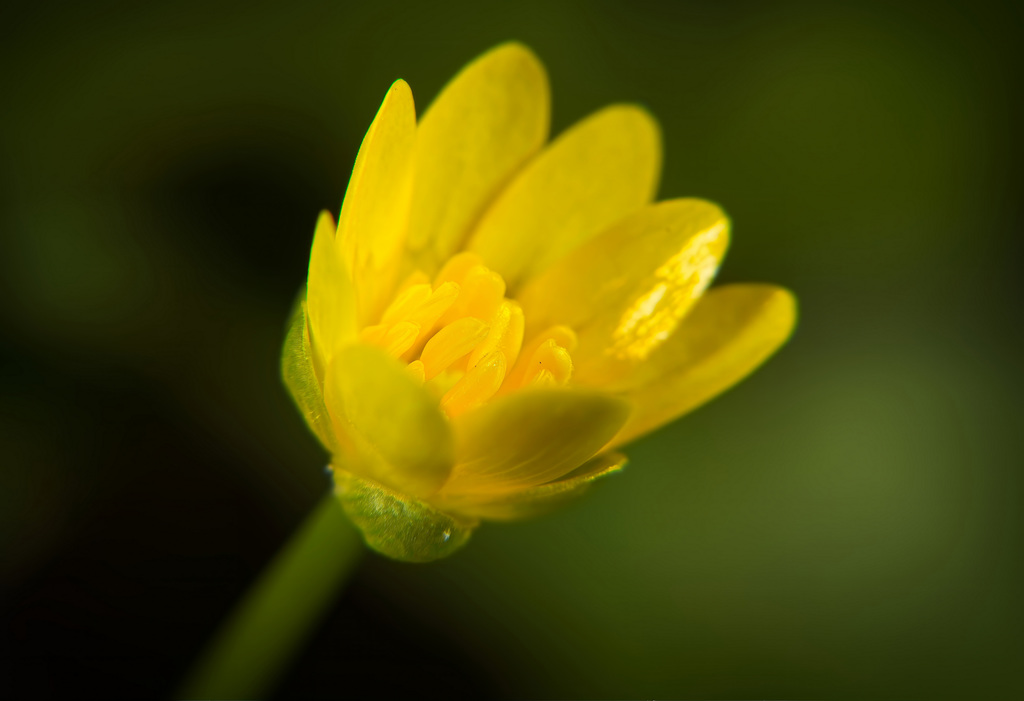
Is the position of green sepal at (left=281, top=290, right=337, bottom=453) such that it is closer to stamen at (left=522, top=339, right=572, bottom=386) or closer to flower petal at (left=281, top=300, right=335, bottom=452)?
flower petal at (left=281, top=300, right=335, bottom=452)

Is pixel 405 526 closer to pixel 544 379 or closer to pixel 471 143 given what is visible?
pixel 544 379

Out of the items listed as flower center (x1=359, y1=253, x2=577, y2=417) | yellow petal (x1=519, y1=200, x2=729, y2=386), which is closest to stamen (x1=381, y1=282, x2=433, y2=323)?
flower center (x1=359, y1=253, x2=577, y2=417)

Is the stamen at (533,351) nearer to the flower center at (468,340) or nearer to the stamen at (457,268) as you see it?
the flower center at (468,340)

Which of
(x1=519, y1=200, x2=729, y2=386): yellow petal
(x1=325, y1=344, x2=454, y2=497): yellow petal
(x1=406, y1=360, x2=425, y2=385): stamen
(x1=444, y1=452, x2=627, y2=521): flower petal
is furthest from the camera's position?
(x1=519, y1=200, x2=729, y2=386): yellow petal

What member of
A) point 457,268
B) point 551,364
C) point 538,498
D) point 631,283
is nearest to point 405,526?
point 538,498

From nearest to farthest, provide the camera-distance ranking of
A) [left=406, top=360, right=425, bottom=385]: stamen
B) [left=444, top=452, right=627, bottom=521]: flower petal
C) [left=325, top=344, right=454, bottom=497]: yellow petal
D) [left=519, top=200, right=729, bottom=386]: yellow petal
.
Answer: [left=325, top=344, right=454, bottom=497]: yellow petal < [left=444, top=452, right=627, bottom=521]: flower petal < [left=406, top=360, right=425, bottom=385]: stamen < [left=519, top=200, right=729, bottom=386]: yellow petal

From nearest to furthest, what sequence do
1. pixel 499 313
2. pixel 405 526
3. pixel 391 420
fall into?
pixel 391 420 < pixel 405 526 < pixel 499 313
